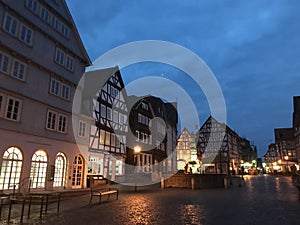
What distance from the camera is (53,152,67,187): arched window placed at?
1764 centimetres

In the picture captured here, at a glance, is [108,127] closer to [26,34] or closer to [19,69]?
[19,69]

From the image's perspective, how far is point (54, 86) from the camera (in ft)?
58.9

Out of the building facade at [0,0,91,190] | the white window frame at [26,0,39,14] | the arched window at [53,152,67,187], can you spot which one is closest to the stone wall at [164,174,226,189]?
the building facade at [0,0,91,190]

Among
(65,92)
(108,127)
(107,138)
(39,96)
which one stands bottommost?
(107,138)

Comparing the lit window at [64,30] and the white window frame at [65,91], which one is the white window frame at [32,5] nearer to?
the lit window at [64,30]

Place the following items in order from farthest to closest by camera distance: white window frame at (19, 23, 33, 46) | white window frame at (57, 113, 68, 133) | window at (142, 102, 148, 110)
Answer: window at (142, 102, 148, 110)
white window frame at (57, 113, 68, 133)
white window frame at (19, 23, 33, 46)

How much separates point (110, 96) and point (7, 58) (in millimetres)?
13232

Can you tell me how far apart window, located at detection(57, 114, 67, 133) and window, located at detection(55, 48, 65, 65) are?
405 centimetres

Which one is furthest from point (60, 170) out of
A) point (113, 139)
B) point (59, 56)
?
point (113, 139)

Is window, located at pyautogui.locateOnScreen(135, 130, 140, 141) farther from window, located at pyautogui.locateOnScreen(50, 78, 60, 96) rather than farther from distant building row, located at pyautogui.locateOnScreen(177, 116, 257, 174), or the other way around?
distant building row, located at pyautogui.locateOnScreen(177, 116, 257, 174)

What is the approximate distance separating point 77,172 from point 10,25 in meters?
11.4

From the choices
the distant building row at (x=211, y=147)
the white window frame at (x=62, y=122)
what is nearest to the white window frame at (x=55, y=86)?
the white window frame at (x=62, y=122)

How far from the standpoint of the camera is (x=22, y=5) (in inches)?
614

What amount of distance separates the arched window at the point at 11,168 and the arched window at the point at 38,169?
1.00 meters
